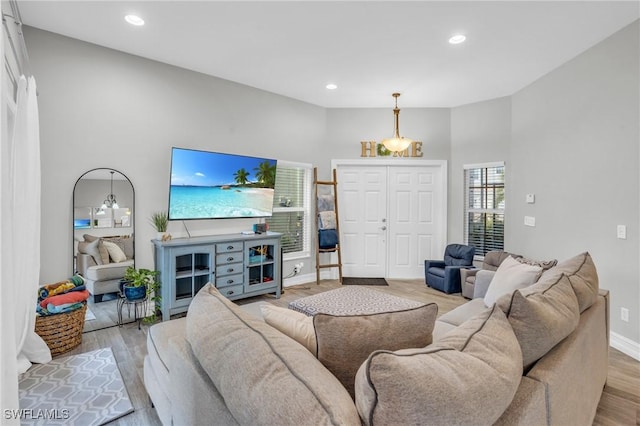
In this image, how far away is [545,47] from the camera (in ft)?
10.9

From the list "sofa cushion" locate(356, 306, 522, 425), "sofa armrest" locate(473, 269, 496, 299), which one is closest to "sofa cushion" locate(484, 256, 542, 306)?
"sofa armrest" locate(473, 269, 496, 299)

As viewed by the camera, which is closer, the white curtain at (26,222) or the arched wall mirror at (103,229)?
the white curtain at (26,222)

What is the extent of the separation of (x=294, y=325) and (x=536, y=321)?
3.03ft

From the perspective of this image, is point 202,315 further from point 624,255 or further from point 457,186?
point 457,186

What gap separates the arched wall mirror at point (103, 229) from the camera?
Answer: 322 cm

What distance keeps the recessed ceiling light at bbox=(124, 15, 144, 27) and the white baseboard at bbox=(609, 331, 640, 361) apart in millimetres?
5215

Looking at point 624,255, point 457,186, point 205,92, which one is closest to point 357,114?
point 457,186

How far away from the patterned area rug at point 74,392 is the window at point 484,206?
16.5 ft

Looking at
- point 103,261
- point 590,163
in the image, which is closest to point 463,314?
point 590,163

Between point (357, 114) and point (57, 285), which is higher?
point (357, 114)

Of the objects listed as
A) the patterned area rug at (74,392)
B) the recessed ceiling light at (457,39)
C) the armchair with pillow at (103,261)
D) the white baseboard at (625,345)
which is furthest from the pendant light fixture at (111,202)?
the white baseboard at (625,345)

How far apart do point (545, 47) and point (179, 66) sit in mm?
4068

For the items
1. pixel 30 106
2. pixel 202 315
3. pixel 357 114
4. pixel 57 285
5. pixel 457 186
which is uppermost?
pixel 357 114

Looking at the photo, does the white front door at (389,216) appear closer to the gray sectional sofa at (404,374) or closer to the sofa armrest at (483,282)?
the sofa armrest at (483,282)
